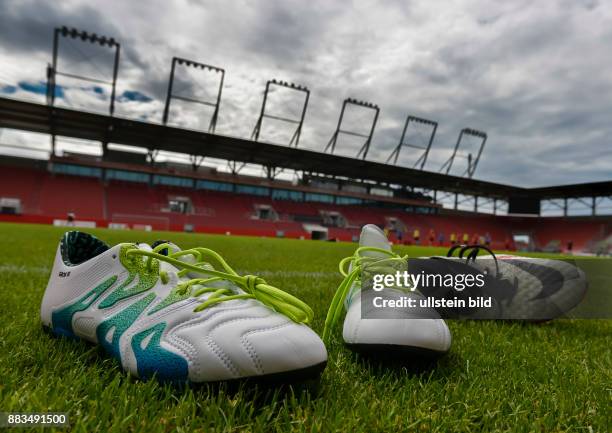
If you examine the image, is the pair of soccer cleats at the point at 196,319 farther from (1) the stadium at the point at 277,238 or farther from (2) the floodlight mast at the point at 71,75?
(2) the floodlight mast at the point at 71,75

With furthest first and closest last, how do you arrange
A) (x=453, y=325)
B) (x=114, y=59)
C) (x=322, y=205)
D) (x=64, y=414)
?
1. (x=322, y=205)
2. (x=114, y=59)
3. (x=453, y=325)
4. (x=64, y=414)

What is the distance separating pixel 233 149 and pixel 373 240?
26.6 metres

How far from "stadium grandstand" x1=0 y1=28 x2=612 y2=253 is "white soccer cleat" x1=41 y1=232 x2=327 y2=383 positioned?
22.5 metres

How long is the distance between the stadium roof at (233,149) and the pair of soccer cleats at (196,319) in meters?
24.0

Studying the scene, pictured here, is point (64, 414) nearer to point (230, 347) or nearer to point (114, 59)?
point (230, 347)

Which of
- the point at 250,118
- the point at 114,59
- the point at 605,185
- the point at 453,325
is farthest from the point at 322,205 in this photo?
the point at 453,325

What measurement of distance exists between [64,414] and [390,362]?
79 centimetres

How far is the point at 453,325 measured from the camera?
5.81ft

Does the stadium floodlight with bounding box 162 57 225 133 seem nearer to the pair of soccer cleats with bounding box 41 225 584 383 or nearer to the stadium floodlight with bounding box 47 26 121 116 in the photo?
the stadium floodlight with bounding box 47 26 121 116

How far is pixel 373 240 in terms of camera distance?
156 cm

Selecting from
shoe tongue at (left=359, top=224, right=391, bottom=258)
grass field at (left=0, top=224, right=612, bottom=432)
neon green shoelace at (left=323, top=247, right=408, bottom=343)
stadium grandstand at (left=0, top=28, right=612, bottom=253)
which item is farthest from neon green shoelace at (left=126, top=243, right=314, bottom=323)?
stadium grandstand at (left=0, top=28, right=612, bottom=253)

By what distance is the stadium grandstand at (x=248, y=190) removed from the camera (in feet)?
78.9

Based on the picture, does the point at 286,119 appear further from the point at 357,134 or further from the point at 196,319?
the point at 196,319
